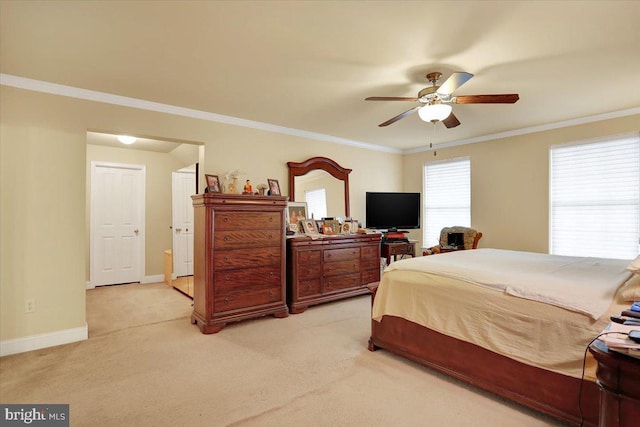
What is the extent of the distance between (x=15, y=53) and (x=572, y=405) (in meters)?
4.41

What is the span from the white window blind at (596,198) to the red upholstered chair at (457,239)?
97 centimetres

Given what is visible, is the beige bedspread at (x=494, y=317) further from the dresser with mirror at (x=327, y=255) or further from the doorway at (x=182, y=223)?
the doorway at (x=182, y=223)

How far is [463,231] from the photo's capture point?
505 cm

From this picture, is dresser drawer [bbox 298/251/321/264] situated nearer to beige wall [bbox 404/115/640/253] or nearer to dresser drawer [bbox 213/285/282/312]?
dresser drawer [bbox 213/285/282/312]

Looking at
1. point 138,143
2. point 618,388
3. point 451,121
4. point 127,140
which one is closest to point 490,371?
point 618,388

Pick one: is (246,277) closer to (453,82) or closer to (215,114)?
(215,114)

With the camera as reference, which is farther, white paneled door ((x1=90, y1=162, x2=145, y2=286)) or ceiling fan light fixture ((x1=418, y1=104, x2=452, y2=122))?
white paneled door ((x1=90, y1=162, x2=145, y2=286))

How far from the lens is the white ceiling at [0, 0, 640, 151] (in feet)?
6.58

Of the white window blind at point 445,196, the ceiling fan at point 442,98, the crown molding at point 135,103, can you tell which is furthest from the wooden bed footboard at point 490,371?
the white window blind at point 445,196

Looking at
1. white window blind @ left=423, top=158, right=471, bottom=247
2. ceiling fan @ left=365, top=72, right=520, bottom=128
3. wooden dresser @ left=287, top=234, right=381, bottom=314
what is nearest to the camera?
ceiling fan @ left=365, top=72, right=520, bottom=128

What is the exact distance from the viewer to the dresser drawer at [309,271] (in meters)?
4.04

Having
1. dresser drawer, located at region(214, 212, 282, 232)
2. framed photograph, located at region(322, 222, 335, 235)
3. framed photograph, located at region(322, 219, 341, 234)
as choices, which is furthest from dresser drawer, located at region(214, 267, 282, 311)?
framed photograph, located at region(322, 219, 341, 234)

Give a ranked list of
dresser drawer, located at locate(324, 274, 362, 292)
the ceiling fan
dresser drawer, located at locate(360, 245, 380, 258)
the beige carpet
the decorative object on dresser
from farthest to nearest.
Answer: dresser drawer, located at locate(360, 245, 380, 258), dresser drawer, located at locate(324, 274, 362, 292), the ceiling fan, the beige carpet, the decorative object on dresser

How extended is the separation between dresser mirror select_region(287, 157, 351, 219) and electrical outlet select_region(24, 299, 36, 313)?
297 centimetres
